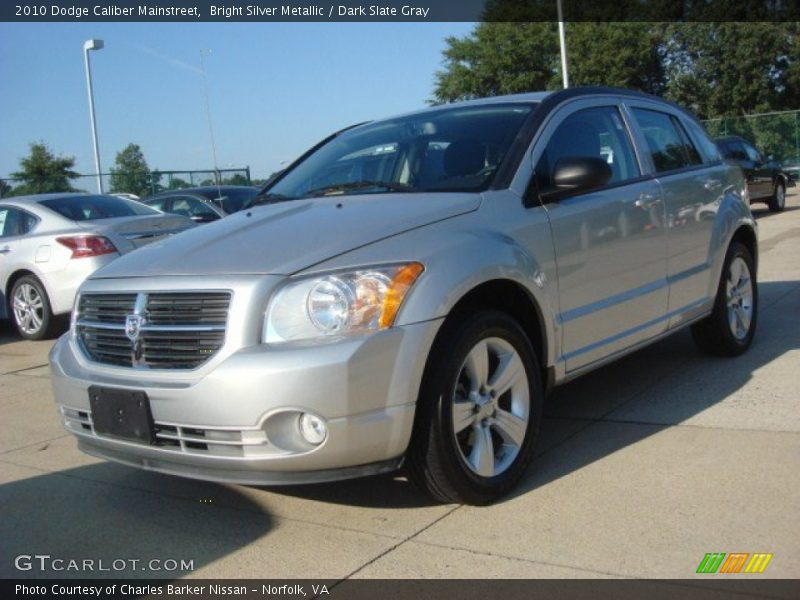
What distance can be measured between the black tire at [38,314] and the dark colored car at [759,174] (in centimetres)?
1386

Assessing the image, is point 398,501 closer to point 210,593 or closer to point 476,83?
point 210,593

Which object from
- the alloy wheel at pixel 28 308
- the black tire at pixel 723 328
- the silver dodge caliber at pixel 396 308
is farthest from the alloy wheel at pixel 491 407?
the alloy wheel at pixel 28 308

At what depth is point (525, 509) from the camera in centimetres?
351

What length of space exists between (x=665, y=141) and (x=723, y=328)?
1288 millimetres

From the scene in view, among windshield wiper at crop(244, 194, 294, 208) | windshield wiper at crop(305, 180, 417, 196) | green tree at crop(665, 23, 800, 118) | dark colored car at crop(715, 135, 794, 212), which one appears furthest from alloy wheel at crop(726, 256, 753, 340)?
green tree at crop(665, 23, 800, 118)

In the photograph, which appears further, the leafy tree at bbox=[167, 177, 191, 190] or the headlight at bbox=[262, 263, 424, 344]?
the leafy tree at bbox=[167, 177, 191, 190]

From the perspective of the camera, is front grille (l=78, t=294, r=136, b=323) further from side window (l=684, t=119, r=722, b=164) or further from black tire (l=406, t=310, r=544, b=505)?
side window (l=684, t=119, r=722, b=164)

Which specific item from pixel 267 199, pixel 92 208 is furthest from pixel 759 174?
pixel 267 199

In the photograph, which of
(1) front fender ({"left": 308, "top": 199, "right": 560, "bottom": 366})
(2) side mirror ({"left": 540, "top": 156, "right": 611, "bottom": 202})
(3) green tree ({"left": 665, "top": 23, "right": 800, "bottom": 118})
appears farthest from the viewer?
(3) green tree ({"left": 665, "top": 23, "right": 800, "bottom": 118})

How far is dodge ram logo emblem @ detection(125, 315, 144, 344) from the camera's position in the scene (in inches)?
135

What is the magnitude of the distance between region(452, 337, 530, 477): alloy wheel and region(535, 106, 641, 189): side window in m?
0.96

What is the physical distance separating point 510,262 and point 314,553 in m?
1.45

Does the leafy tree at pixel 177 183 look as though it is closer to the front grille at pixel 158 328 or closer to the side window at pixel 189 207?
the side window at pixel 189 207

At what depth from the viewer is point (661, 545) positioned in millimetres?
3076
